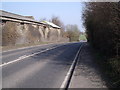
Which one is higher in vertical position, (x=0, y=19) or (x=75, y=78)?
(x=0, y=19)

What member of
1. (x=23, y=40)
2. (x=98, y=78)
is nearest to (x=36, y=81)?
(x=98, y=78)

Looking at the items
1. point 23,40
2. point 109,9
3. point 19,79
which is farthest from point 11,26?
point 19,79

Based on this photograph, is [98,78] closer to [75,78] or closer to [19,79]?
[75,78]

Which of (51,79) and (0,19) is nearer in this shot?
(51,79)

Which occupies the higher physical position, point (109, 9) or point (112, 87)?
point (109, 9)

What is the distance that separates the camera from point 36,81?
33.8ft

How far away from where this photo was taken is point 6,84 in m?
9.60

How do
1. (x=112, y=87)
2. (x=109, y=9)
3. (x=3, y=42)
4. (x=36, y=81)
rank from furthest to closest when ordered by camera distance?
(x=3, y=42) → (x=109, y=9) → (x=36, y=81) → (x=112, y=87)

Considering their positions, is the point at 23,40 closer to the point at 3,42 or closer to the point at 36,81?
the point at 3,42

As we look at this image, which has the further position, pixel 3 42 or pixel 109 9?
pixel 3 42

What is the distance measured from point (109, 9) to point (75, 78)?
5.33m

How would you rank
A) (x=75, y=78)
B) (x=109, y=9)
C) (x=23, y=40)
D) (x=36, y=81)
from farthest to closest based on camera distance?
1. (x=23, y=40)
2. (x=109, y=9)
3. (x=75, y=78)
4. (x=36, y=81)

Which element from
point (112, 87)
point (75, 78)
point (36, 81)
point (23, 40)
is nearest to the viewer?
point (112, 87)

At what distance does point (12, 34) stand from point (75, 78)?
1345 inches
